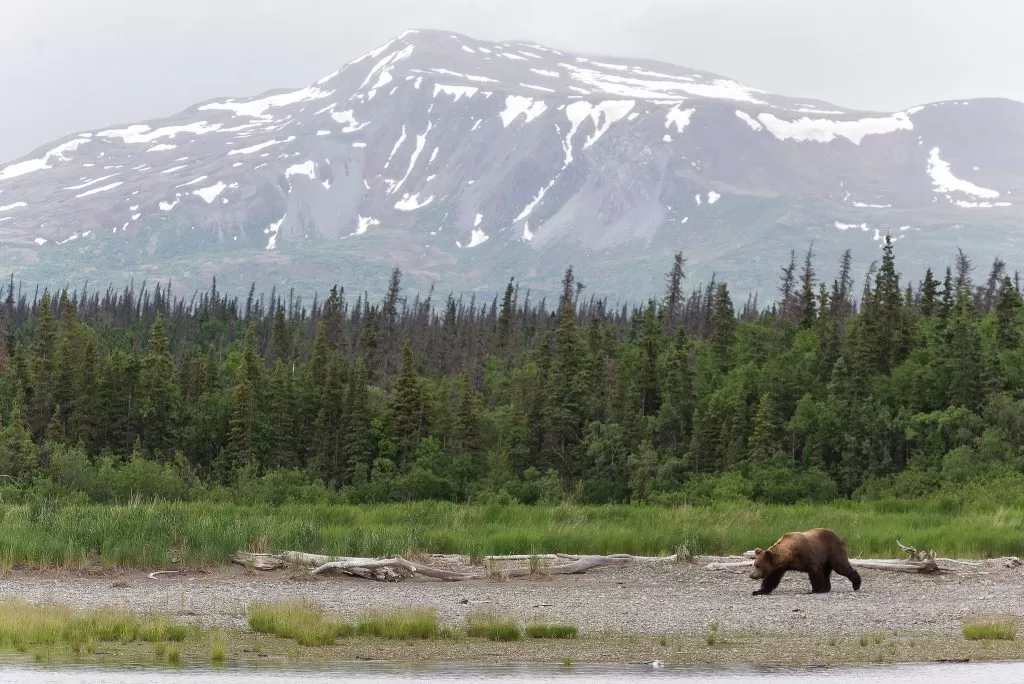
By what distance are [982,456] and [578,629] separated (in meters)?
38.2

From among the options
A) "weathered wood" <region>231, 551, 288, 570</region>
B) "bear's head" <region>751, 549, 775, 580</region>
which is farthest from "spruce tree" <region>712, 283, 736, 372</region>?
"bear's head" <region>751, 549, 775, 580</region>

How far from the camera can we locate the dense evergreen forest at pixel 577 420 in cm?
5938

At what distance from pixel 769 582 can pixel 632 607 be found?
2.93m

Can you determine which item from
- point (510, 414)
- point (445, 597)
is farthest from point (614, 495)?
point (445, 597)

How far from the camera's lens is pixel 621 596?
26.8 metres

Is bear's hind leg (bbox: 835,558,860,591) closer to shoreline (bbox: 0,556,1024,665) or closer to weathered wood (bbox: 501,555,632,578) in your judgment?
shoreline (bbox: 0,556,1024,665)

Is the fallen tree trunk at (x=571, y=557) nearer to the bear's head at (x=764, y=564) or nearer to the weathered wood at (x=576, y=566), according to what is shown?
the weathered wood at (x=576, y=566)

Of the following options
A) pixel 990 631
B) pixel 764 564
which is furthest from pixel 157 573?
pixel 990 631

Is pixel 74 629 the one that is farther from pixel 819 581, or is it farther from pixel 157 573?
pixel 819 581

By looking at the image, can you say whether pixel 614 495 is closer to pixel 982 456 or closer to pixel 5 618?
pixel 982 456

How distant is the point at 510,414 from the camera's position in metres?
73.7

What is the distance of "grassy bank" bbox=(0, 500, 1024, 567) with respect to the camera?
30297 millimetres

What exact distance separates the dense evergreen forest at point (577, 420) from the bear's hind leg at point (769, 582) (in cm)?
2988

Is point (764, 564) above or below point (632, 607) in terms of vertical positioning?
above
